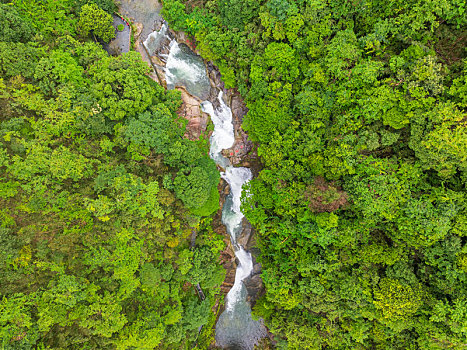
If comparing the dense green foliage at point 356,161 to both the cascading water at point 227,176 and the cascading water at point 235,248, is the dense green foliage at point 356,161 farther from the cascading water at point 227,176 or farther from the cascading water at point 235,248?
the cascading water at point 235,248

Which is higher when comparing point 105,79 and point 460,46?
point 460,46

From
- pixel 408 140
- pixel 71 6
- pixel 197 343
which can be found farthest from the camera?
pixel 197 343

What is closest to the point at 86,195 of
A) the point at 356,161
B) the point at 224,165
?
the point at 224,165

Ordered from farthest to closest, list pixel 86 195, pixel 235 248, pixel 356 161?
1. pixel 235 248
2. pixel 86 195
3. pixel 356 161

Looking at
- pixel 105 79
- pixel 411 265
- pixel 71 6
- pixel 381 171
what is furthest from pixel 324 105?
pixel 71 6

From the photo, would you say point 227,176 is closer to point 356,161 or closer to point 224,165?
point 224,165

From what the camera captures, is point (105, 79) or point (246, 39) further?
point (246, 39)

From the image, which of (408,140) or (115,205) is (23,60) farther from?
(408,140)
